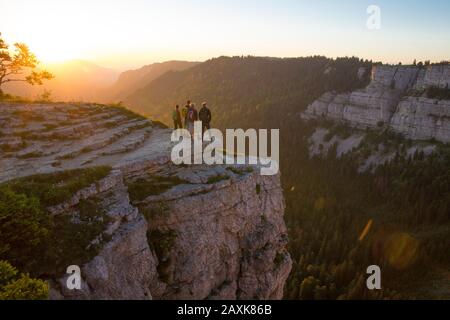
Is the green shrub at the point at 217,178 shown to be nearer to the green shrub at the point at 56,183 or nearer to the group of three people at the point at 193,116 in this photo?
the green shrub at the point at 56,183

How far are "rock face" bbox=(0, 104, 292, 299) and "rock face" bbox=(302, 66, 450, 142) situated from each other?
110898mm

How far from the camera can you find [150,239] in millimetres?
20219

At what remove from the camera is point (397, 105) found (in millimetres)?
134500

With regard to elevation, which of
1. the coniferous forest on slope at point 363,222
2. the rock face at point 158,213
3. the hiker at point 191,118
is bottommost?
the coniferous forest on slope at point 363,222

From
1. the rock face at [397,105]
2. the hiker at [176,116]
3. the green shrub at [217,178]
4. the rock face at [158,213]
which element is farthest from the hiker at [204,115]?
the rock face at [397,105]

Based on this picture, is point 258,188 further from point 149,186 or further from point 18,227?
point 18,227

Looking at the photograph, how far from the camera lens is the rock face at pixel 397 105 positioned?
119 metres

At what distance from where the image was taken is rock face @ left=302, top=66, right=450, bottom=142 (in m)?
119

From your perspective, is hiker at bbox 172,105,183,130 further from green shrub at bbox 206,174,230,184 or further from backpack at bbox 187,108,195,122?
green shrub at bbox 206,174,230,184

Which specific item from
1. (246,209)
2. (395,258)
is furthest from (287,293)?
(246,209)

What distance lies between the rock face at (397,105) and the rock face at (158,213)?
111 metres

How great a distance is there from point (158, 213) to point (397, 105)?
134860mm

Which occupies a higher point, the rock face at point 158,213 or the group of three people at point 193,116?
the group of three people at point 193,116
